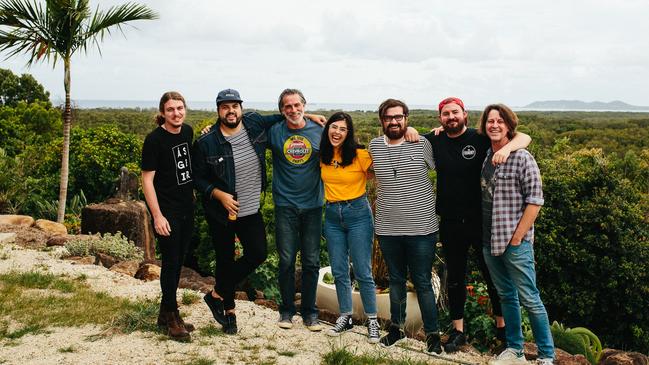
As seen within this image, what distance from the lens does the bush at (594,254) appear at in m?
10.7

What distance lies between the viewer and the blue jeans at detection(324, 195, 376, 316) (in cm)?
482

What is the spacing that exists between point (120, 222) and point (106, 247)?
37.8 inches

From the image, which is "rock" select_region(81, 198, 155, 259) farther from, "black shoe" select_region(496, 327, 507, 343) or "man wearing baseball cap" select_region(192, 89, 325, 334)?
"black shoe" select_region(496, 327, 507, 343)

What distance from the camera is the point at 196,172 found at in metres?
4.71

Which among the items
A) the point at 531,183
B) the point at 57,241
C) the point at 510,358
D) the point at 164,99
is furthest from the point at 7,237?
the point at 531,183

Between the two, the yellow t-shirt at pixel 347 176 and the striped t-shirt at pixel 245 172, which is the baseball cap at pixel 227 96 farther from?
the yellow t-shirt at pixel 347 176

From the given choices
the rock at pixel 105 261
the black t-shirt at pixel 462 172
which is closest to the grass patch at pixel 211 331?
the black t-shirt at pixel 462 172

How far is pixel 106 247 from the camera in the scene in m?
8.27

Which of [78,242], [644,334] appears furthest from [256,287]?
[644,334]

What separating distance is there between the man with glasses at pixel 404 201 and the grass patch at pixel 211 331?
62.7 inches

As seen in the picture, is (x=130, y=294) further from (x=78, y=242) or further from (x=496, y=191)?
(x=496, y=191)

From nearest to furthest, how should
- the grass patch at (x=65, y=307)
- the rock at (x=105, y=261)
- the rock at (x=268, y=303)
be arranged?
the grass patch at (x=65, y=307) < the rock at (x=268, y=303) < the rock at (x=105, y=261)

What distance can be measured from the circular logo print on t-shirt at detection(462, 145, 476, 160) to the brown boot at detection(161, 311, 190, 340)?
265cm

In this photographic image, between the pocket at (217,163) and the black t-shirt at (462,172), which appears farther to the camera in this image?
the pocket at (217,163)
